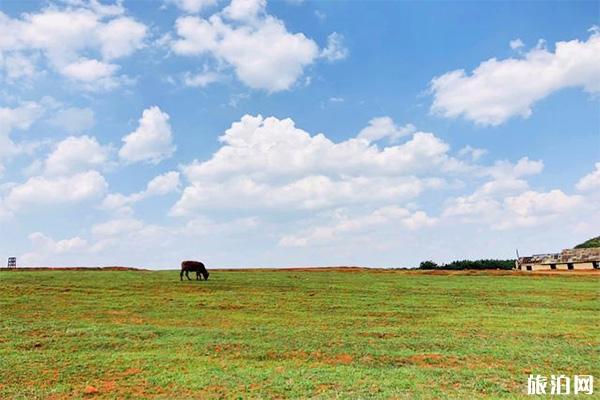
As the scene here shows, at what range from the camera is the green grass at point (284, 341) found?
47.6 ft

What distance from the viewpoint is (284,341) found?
19469mm

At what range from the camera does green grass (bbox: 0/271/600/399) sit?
47.6 feet

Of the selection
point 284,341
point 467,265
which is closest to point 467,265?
point 467,265

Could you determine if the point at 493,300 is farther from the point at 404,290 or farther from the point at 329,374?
the point at 329,374

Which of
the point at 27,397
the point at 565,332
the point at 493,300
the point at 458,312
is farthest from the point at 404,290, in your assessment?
the point at 27,397

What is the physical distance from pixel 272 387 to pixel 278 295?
17753mm

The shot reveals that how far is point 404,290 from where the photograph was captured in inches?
1399

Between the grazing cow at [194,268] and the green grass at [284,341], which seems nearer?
the green grass at [284,341]
